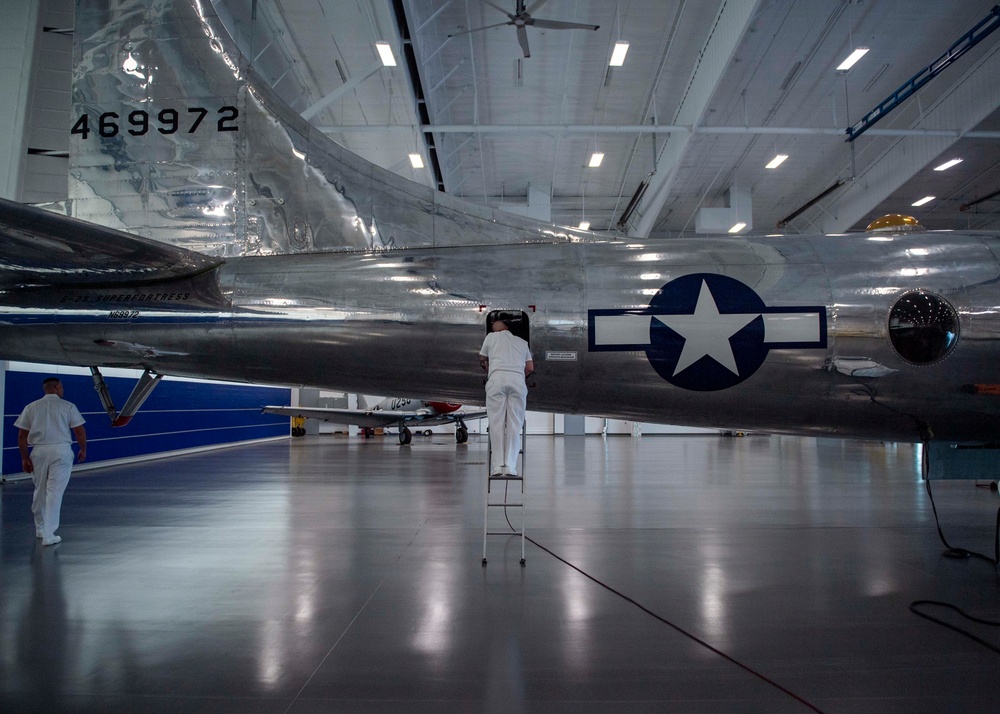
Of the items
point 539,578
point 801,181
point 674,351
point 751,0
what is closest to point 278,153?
point 674,351

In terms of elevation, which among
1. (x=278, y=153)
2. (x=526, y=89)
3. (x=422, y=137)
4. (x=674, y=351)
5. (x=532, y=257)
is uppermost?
(x=526, y=89)

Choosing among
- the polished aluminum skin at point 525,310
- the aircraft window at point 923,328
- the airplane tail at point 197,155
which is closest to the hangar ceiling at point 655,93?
the airplane tail at point 197,155

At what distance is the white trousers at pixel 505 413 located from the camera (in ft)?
16.7

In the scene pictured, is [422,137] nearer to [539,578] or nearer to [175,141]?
[175,141]

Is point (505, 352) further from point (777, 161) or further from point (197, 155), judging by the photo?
point (777, 161)

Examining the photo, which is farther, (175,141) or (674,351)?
(175,141)

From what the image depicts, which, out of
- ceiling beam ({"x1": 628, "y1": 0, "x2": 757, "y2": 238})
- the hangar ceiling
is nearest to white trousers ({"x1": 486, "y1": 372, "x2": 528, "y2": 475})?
the hangar ceiling

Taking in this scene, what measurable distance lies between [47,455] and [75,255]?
3.80 metres

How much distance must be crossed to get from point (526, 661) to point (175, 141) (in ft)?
18.9

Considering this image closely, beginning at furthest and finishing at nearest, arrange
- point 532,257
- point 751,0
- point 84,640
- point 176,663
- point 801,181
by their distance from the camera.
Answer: point 801,181 < point 751,0 < point 532,257 < point 84,640 < point 176,663

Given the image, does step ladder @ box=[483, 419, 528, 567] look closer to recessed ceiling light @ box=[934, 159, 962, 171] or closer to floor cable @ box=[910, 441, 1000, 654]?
floor cable @ box=[910, 441, 1000, 654]

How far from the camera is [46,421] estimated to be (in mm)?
7367

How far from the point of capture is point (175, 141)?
5.95 m

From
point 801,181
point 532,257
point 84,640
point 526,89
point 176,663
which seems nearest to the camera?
point 176,663
